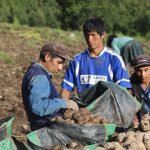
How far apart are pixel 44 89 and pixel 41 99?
0.09 m

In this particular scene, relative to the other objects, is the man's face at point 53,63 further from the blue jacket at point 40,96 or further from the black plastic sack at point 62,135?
the black plastic sack at point 62,135

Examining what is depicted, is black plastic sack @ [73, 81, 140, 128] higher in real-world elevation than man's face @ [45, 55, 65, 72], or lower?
lower

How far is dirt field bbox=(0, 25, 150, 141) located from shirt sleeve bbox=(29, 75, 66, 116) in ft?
4.40

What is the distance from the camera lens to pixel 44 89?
4480 millimetres

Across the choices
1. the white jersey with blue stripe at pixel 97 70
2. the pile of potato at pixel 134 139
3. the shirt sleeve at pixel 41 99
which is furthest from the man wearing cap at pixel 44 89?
the white jersey with blue stripe at pixel 97 70

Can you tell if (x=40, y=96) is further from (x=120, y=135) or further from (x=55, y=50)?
(x=120, y=135)

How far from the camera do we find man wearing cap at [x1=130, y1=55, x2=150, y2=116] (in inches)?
207

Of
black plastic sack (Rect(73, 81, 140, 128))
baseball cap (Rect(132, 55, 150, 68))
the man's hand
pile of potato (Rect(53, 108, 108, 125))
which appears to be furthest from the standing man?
pile of potato (Rect(53, 108, 108, 125))

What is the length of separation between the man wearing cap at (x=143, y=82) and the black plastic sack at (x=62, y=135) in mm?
868

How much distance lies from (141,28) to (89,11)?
5494 millimetres

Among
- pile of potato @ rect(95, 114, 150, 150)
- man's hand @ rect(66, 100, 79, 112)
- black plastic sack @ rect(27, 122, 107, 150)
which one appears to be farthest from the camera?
man's hand @ rect(66, 100, 79, 112)

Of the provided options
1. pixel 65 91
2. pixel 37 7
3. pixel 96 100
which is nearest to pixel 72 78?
pixel 65 91

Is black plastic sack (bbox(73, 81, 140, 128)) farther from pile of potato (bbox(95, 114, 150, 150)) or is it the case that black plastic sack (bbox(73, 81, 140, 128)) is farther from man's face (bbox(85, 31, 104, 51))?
A: man's face (bbox(85, 31, 104, 51))

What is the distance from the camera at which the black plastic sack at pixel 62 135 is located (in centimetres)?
451
